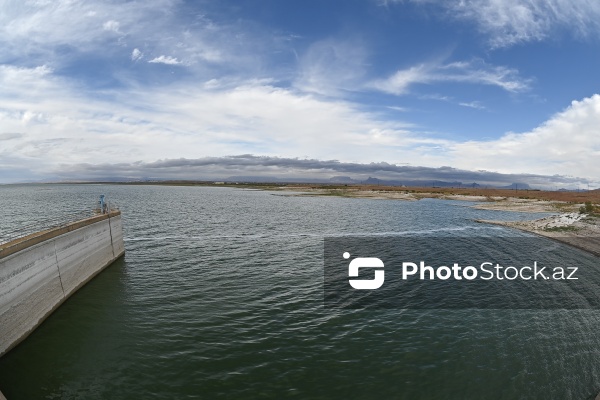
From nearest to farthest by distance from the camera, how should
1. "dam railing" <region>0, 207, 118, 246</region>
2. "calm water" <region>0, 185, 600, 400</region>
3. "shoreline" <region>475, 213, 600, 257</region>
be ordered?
1. "calm water" <region>0, 185, 600, 400</region>
2. "dam railing" <region>0, 207, 118, 246</region>
3. "shoreline" <region>475, 213, 600, 257</region>

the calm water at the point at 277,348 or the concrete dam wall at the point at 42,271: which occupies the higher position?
the concrete dam wall at the point at 42,271

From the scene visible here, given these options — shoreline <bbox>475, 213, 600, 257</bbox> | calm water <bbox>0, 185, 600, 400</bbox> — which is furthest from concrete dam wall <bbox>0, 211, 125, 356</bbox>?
shoreline <bbox>475, 213, 600, 257</bbox>

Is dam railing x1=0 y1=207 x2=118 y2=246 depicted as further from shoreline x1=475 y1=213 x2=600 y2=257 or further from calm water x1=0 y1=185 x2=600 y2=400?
shoreline x1=475 y1=213 x2=600 y2=257

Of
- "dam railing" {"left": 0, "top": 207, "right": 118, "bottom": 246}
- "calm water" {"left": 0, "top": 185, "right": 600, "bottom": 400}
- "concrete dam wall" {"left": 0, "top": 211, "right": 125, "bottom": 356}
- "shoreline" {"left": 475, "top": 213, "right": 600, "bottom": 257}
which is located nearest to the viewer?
"calm water" {"left": 0, "top": 185, "right": 600, "bottom": 400}

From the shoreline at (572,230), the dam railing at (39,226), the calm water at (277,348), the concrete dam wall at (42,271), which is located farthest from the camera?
the shoreline at (572,230)

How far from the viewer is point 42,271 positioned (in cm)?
2241

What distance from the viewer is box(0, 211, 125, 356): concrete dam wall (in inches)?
721

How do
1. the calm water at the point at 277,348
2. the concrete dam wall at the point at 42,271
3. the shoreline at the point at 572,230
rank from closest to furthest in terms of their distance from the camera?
1. the calm water at the point at 277,348
2. the concrete dam wall at the point at 42,271
3. the shoreline at the point at 572,230

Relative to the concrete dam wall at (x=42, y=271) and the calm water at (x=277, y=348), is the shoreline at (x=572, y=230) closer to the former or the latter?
the calm water at (x=277, y=348)

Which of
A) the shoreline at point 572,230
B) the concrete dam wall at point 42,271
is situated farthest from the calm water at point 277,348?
the shoreline at point 572,230

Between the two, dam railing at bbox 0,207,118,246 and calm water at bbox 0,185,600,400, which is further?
dam railing at bbox 0,207,118,246

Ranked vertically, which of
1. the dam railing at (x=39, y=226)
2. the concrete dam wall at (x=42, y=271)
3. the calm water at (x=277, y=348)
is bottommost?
the calm water at (x=277, y=348)

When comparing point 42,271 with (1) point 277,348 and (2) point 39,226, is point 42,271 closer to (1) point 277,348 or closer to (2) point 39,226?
(2) point 39,226

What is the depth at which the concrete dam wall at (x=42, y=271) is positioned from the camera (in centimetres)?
1831
